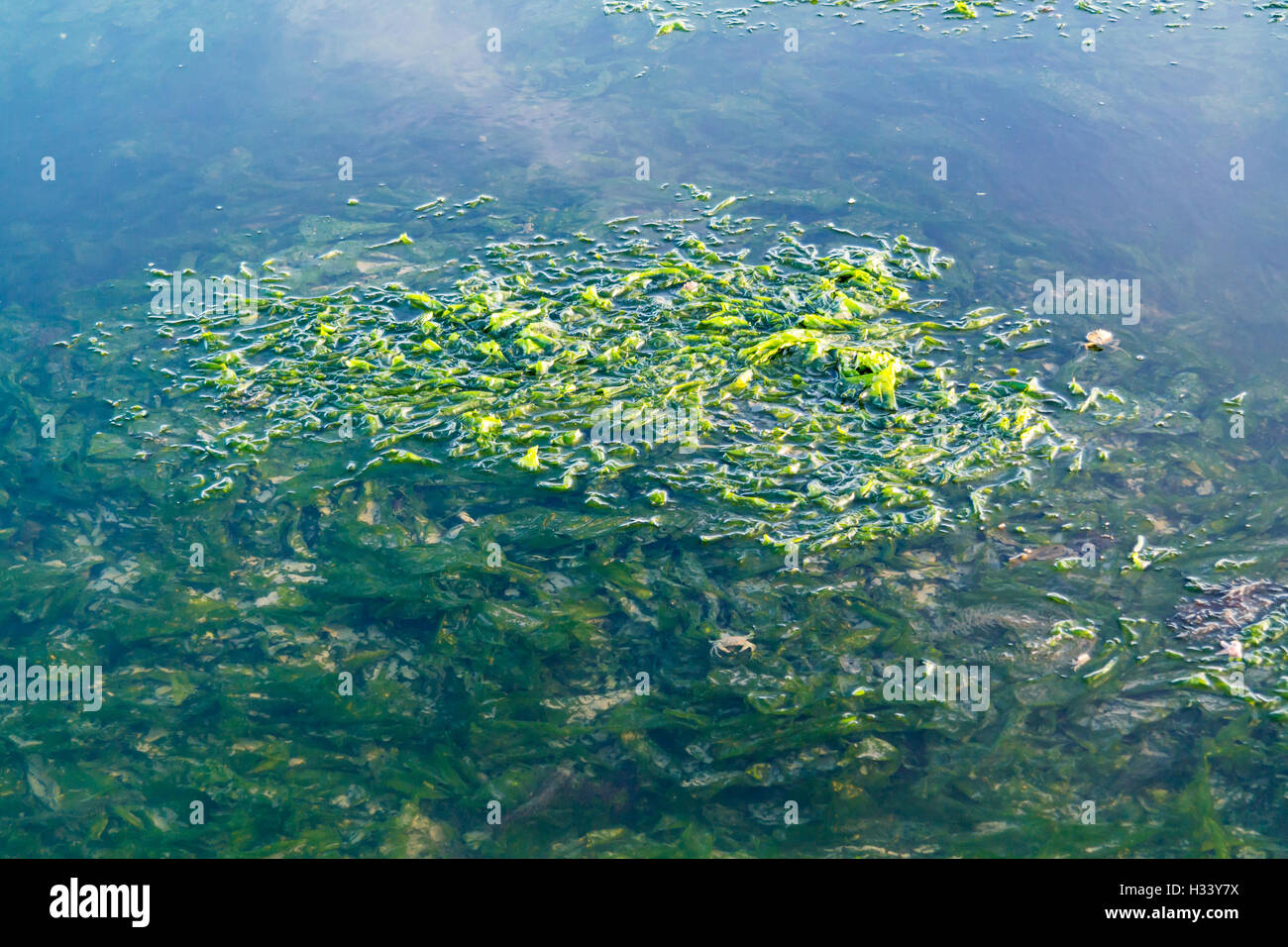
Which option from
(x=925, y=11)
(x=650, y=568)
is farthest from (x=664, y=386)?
(x=925, y=11)

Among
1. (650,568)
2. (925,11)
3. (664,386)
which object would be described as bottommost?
(650,568)

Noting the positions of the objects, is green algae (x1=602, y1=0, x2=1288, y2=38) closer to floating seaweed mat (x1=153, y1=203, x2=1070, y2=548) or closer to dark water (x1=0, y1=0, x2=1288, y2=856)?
dark water (x1=0, y1=0, x2=1288, y2=856)

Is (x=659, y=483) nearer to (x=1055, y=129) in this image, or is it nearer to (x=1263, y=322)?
(x=1263, y=322)

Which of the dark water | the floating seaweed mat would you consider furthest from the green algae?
the floating seaweed mat

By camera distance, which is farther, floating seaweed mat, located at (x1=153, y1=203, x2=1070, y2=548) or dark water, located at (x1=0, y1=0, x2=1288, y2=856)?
floating seaweed mat, located at (x1=153, y1=203, x2=1070, y2=548)

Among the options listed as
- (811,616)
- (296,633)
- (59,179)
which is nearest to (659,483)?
(811,616)

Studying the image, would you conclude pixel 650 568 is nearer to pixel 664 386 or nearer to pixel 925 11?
pixel 664 386
